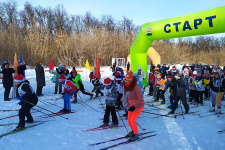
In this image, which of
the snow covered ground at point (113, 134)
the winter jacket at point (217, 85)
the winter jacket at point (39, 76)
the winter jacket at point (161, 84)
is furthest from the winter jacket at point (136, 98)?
the winter jacket at point (39, 76)

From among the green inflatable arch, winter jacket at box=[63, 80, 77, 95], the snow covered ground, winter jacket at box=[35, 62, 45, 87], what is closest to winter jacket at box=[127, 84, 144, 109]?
the snow covered ground

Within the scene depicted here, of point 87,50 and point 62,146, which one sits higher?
point 87,50

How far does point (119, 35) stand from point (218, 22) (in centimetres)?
2876

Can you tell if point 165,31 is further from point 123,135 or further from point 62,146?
point 62,146

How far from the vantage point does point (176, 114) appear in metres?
6.31

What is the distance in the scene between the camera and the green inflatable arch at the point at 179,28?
7.72 meters

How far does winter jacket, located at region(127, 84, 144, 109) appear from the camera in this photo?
4.08m

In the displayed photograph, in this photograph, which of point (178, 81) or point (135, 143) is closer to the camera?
point (135, 143)

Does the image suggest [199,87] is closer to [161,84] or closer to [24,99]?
[161,84]

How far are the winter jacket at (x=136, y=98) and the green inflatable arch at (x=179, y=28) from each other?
588 cm

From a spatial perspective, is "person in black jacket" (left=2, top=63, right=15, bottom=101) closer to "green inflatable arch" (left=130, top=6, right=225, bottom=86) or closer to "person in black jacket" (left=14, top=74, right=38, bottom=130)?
"person in black jacket" (left=14, top=74, right=38, bottom=130)

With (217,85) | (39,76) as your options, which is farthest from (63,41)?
(217,85)

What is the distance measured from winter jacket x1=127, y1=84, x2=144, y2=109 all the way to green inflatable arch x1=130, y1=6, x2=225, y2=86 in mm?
5876

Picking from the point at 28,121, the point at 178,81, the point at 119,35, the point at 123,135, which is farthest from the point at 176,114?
the point at 119,35
